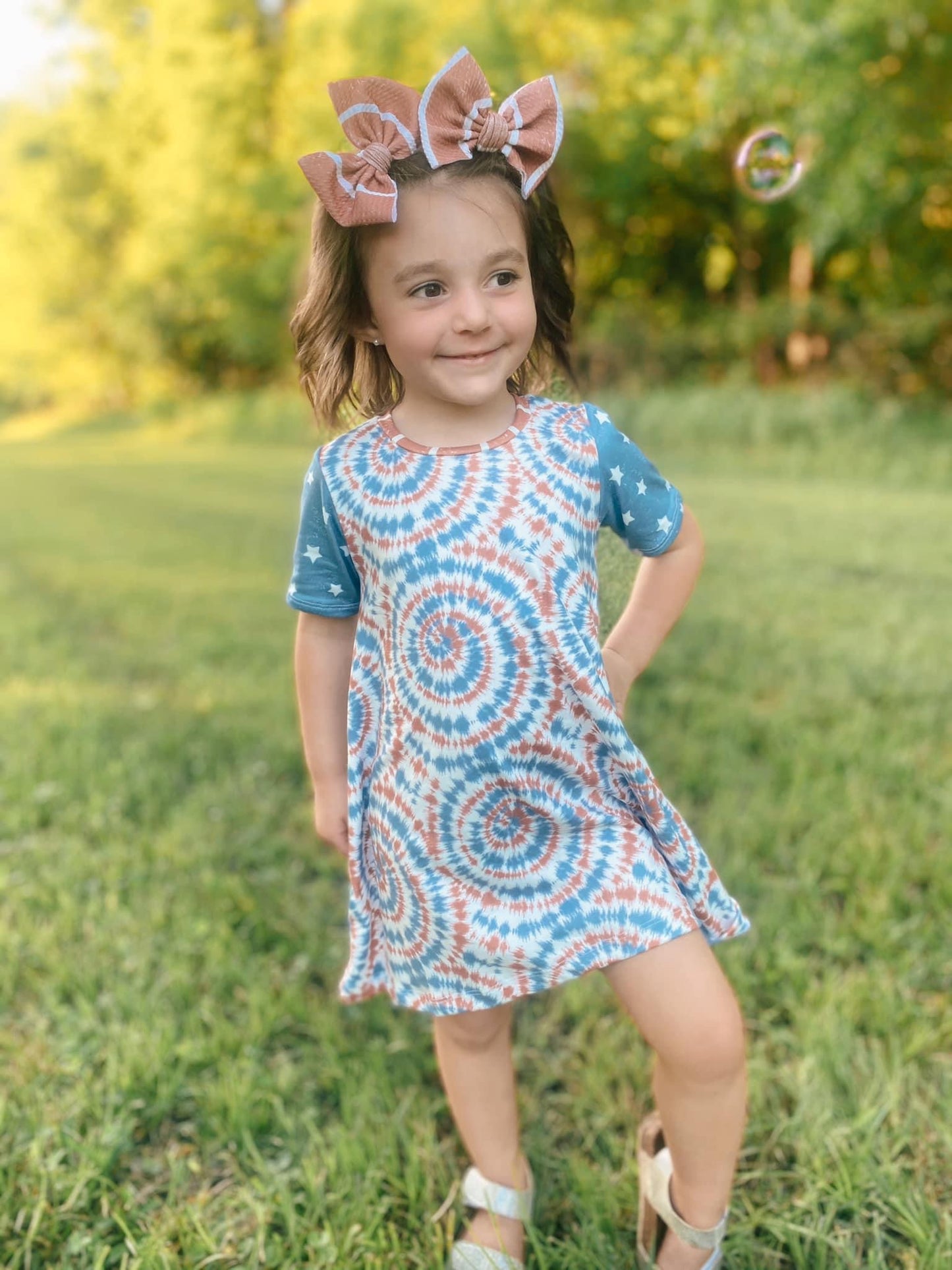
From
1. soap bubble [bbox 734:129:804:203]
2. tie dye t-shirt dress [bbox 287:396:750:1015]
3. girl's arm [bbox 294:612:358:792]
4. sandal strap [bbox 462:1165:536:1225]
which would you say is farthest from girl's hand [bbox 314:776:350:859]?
soap bubble [bbox 734:129:804:203]

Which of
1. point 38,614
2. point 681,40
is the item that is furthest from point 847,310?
point 38,614

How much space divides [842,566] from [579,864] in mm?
4448

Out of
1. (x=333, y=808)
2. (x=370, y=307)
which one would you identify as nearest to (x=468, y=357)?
(x=370, y=307)

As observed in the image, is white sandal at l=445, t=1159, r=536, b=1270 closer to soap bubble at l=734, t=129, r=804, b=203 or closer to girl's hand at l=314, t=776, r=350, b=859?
girl's hand at l=314, t=776, r=350, b=859

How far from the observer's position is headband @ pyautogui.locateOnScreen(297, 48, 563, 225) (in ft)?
4.24

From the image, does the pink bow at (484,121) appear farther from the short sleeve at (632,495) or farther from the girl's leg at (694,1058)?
the girl's leg at (694,1058)

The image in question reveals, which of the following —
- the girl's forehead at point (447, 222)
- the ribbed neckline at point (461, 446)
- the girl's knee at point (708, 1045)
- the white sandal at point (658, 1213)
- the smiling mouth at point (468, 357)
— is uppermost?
the girl's forehead at point (447, 222)

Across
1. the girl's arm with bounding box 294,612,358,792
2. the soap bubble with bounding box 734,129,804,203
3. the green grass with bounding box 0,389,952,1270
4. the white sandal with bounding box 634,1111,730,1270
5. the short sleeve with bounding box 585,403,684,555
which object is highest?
the soap bubble with bounding box 734,129,804,203

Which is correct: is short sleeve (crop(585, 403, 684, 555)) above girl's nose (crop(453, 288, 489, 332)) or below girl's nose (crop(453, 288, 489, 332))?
below

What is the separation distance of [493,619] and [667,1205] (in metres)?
0.82

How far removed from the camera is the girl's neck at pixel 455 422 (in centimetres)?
143

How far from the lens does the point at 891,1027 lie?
191 cm

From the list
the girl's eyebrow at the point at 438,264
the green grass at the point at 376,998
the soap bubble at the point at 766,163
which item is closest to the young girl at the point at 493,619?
the girl's eyebrow at the point at 438,264

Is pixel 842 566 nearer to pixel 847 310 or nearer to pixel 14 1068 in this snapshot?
pixel 14 1068
